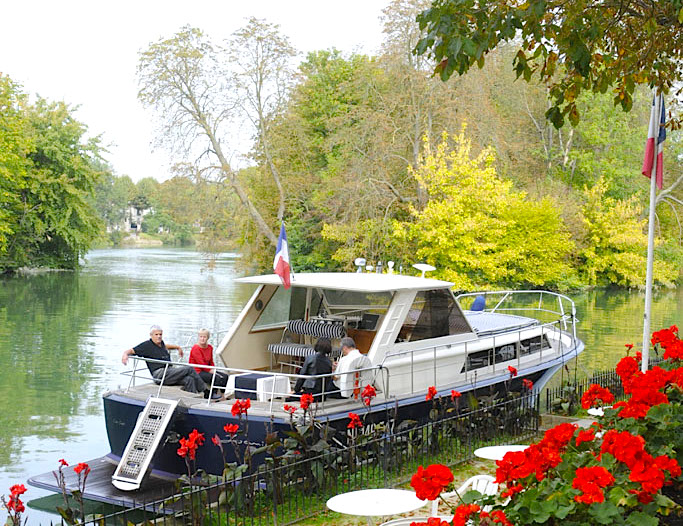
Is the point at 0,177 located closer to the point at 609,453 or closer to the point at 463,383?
the point at 463,383

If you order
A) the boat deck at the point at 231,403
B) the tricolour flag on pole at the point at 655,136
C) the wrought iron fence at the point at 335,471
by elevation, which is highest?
the tricolour flag on pole at the point at 655,136

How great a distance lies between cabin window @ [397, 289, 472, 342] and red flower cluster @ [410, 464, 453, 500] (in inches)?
278

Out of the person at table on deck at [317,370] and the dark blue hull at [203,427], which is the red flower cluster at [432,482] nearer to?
the dark blue hull at [203,427]

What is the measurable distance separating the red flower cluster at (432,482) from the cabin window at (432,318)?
23.2ft

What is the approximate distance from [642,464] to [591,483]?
16.5 inches

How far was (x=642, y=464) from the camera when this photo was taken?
4395 millimetres

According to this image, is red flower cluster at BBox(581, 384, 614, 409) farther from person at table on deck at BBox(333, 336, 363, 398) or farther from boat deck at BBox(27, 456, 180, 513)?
boat deck at BBox(27, 456, 180, 513)

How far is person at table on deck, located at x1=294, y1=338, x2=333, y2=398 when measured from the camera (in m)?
10.4

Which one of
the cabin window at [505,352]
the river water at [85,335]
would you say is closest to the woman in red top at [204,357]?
the river water at [85,335]

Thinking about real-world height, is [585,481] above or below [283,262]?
below

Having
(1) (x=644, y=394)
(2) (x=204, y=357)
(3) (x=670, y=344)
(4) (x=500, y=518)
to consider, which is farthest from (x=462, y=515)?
(2) (x=204, y=357)

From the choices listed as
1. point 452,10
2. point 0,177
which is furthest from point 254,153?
point 452,10

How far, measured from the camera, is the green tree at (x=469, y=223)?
37.0m

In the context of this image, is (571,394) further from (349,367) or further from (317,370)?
(317,370)
